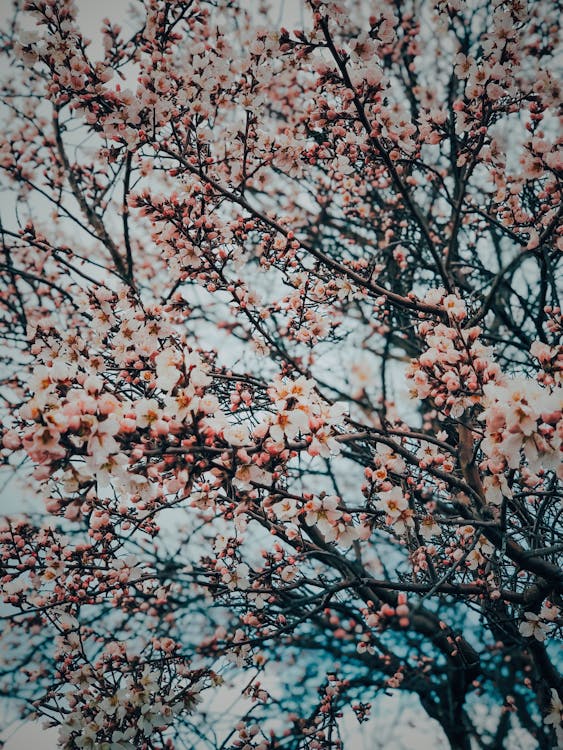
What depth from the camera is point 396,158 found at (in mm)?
3105

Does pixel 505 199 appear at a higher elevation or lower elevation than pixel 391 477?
higher

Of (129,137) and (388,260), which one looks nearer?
(129,137)

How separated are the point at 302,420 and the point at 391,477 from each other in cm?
106

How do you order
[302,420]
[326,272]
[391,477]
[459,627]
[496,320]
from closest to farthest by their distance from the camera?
[302,420] → [391,477] → [459,627] → [326,272] → [496,320]

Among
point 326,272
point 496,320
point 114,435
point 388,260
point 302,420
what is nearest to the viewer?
point 114,435

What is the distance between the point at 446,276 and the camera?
10.0 ft

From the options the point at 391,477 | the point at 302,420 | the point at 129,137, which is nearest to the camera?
the point at 302,420

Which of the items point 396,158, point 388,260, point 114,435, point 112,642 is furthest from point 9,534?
point 388,260

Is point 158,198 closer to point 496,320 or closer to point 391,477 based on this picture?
point 391,477

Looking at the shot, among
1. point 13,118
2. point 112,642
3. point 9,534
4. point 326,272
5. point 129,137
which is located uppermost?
point 13,118

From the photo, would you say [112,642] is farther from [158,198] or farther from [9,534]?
[158,198]

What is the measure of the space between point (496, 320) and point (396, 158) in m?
3.58

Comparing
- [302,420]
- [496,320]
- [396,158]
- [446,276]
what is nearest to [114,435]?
[302,420]

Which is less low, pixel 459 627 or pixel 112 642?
pixel 112 642
